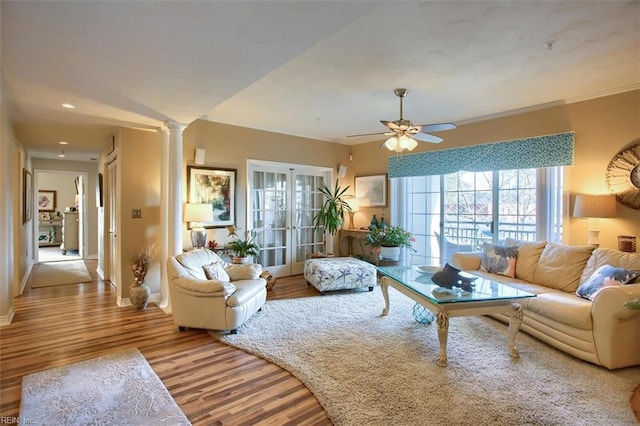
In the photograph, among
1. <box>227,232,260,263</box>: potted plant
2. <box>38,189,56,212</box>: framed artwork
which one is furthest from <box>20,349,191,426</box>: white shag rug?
<box>38,189,56,212</box>: framed artwork

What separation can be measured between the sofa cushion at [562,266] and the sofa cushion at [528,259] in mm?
59

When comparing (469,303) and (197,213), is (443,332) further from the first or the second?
(197,213)

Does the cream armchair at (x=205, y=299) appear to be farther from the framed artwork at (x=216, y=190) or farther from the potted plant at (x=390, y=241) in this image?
the potted plant at (x=390, y=241)

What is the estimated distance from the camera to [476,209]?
5.11 meters

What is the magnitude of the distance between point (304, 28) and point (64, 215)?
9.78 meters

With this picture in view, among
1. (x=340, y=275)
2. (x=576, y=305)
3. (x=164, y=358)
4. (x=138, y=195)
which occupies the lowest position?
(x=164, y=358)

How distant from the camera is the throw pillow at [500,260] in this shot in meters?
4.03

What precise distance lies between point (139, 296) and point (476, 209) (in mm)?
4982

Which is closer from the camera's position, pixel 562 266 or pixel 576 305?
pixel 576 305

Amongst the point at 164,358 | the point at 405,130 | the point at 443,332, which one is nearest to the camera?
the point at 443,332

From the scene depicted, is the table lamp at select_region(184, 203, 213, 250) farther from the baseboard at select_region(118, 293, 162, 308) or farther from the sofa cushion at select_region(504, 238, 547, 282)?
the sofa cushion at select_region(504, 238, 547, 282)

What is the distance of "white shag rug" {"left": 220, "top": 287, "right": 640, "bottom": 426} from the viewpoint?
81.9 inches

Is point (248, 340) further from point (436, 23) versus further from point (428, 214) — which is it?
point (428, 214)

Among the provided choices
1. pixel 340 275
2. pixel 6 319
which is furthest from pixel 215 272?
pixel 6 319
